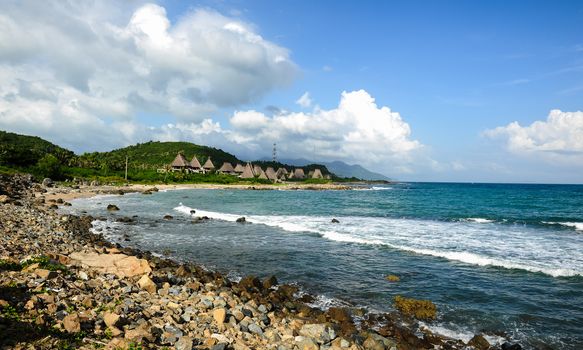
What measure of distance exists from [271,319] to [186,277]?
4.62 meters

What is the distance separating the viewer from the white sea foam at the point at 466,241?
19.0 metres

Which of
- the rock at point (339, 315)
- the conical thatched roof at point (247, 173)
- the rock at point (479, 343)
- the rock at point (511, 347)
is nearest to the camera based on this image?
the rock at point (511, 347)

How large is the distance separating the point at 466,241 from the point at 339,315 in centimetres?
1816

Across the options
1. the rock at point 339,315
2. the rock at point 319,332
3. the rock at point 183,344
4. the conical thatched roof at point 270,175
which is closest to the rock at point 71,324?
the rock at point 183,344

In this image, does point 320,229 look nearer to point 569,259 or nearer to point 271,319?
point 569,259

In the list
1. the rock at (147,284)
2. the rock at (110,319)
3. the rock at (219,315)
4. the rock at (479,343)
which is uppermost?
the rock at (110,319)

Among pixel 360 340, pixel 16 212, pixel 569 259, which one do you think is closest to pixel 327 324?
pixel 360 340

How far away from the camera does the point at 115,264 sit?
486 inches

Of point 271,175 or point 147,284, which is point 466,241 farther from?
point 271,175

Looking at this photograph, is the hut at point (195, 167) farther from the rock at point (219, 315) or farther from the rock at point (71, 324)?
the rock at point (71, 324)

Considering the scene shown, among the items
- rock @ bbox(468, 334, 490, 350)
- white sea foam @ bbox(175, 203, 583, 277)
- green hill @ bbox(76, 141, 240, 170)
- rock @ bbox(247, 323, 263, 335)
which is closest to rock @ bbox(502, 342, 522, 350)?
rock @ bbox(468, 334, 490, 350)

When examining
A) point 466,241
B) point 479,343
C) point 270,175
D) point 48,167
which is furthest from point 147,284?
point 270,175

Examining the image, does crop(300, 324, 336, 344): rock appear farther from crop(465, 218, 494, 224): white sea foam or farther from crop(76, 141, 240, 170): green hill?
crop(76, 141, 240, 170): green hill

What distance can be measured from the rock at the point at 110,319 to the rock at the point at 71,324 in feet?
1.89
